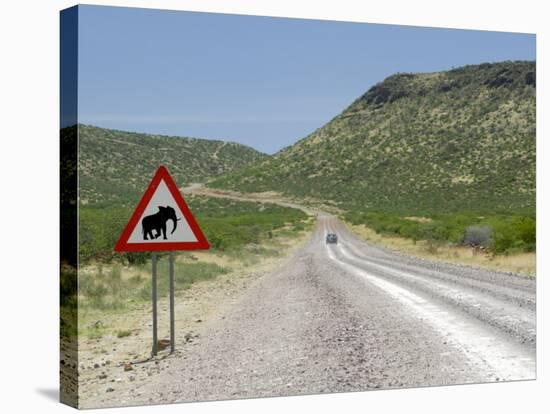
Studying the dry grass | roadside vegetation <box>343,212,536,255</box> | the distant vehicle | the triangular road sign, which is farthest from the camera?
the distant vehicle

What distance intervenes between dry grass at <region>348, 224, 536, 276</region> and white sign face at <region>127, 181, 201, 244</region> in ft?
29.5

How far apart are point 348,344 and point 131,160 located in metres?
5.31

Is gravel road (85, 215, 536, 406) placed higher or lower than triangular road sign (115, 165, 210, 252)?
lower

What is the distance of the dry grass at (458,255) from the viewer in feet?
65.9

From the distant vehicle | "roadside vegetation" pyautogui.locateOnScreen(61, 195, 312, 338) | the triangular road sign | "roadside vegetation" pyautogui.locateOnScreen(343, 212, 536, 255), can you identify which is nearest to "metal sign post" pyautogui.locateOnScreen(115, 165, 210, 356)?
the triangular road sign

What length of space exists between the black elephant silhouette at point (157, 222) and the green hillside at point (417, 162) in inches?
187

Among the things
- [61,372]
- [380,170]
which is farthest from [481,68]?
[61,372]

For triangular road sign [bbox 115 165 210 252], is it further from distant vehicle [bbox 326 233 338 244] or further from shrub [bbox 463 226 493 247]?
shrub [bbox 463 226 493 247]

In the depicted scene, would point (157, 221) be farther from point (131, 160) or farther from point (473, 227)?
point (473, 227)

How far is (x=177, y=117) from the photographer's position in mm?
13438

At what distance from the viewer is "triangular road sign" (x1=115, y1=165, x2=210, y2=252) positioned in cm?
1103

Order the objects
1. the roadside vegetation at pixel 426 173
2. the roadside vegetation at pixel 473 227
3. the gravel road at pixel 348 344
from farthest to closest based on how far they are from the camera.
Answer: the roadside vegetation at pixel 473 227, the roadside vegetation at pixel 426 173, the gravel road at pixel 348 344

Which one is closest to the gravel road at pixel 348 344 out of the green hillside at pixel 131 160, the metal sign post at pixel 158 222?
the metal sign post at pixel 158 222

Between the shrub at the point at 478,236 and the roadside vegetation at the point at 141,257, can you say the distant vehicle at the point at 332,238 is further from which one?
the shrub at the point at 478,236
